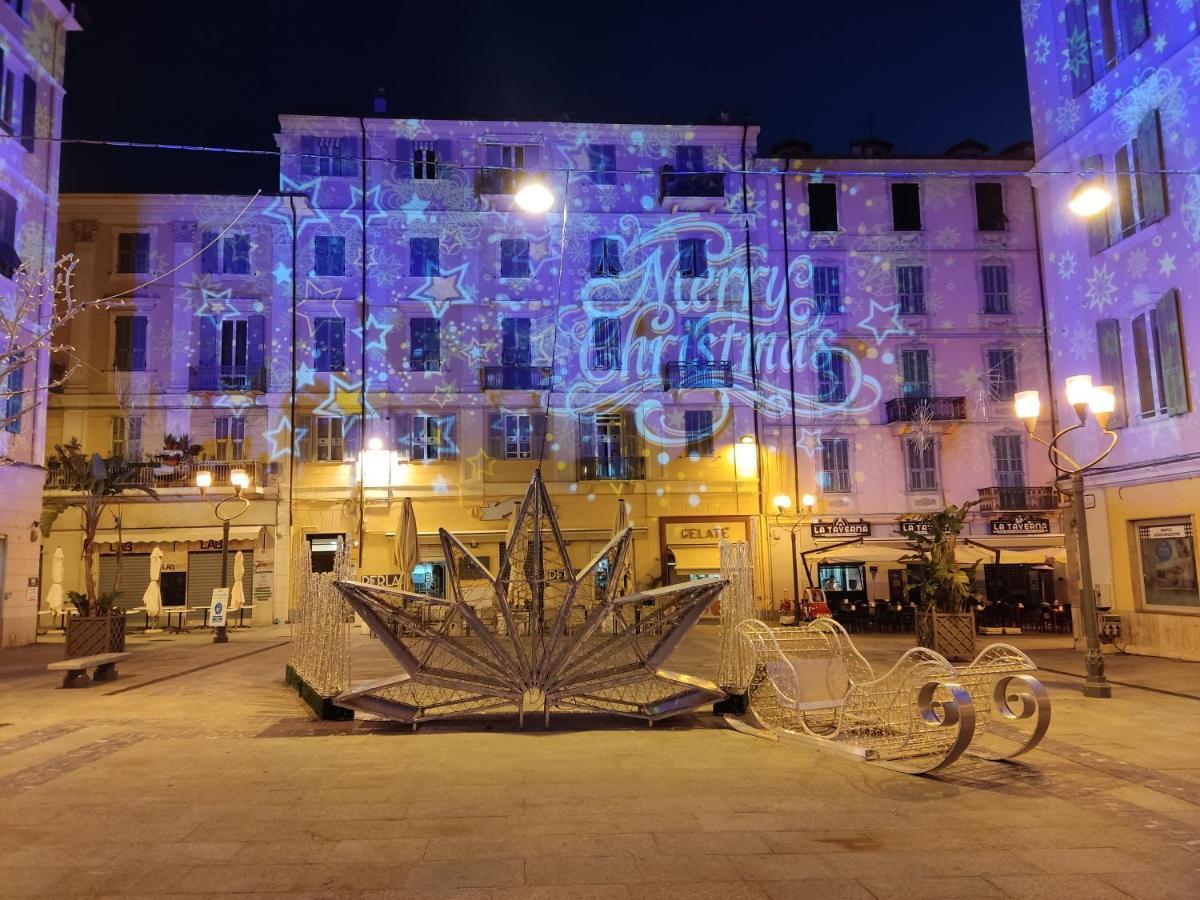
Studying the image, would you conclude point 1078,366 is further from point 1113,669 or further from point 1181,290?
point 1113,669

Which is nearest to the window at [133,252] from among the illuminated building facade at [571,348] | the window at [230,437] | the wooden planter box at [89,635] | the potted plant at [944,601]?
the illuminated building facade at [571,348]

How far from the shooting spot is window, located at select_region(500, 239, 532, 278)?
26562 mm

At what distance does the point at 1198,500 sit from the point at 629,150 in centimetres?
1906

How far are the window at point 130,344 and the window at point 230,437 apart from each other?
277cm

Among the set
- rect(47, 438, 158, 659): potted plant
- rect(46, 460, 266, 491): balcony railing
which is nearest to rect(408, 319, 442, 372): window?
rect(46, 460, 266, 491): balcony railing

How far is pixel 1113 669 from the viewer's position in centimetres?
1270

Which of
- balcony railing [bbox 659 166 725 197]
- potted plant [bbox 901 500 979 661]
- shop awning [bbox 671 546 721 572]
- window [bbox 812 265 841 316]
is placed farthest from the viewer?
window [bbox 812 265 841 316]

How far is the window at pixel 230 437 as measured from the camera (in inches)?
995

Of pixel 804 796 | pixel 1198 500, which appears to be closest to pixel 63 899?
pixel 804 796

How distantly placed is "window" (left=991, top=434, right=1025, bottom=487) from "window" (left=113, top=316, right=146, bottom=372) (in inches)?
1005

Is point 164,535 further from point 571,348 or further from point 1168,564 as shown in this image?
point 1168,564

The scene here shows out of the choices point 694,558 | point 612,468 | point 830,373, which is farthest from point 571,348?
point 830,373

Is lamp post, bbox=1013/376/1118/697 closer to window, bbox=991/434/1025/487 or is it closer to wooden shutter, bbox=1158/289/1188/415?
wooden shutter, bbox=1158/289/1188/415

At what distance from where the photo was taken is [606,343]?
26.6 metres
